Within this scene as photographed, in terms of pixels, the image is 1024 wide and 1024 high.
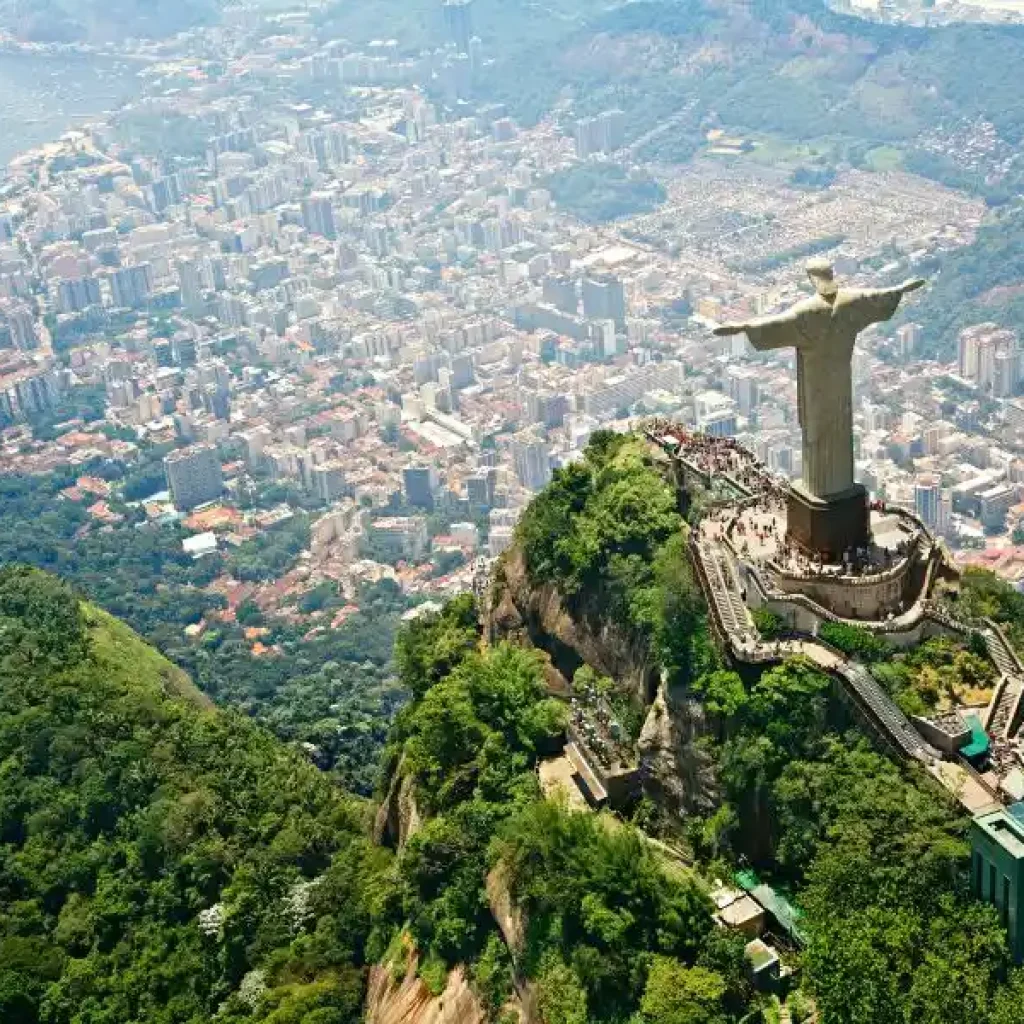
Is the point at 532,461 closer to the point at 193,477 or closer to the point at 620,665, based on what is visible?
the point at 193,477

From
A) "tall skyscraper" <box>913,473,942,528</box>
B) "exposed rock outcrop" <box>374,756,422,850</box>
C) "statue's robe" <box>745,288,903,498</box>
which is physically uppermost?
"statue's robe" <box>745,288,903,498</box>

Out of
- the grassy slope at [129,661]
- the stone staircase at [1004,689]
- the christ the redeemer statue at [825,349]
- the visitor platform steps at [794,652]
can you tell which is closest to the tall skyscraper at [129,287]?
the grassy slope at [129,661]

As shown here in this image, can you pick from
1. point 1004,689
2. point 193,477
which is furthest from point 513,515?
point 1004,689

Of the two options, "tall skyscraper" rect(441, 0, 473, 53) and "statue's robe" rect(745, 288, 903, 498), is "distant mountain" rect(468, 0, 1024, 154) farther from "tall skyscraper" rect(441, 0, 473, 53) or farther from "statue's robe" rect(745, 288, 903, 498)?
"statue's robe" rect(745, 288, 903, 498)

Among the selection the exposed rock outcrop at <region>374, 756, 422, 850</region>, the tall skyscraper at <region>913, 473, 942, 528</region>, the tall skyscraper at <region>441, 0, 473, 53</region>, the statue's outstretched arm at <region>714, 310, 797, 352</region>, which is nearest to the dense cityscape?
the statue's outstretched arm at <region>714, 310, 797, 352</region>

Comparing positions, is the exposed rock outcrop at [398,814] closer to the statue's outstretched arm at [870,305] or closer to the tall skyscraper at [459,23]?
the statue's outstretched arm at [870,305]
